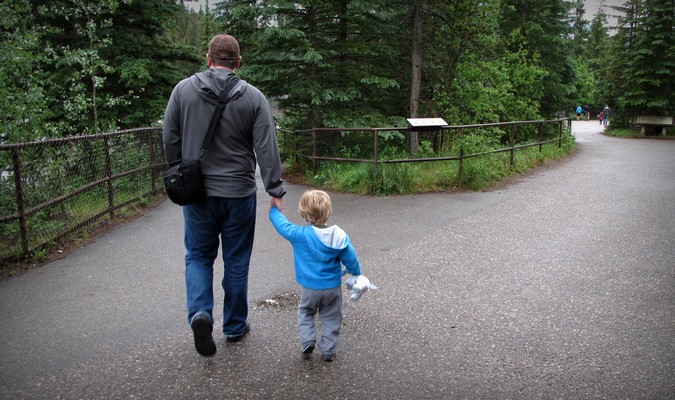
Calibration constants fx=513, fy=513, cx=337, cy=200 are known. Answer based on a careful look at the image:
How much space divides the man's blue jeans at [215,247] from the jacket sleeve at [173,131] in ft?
1.32

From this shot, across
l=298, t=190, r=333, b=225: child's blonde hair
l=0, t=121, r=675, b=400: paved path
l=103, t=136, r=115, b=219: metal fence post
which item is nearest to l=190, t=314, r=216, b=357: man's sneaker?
l=0, t=121, r=675, b=400: paved path

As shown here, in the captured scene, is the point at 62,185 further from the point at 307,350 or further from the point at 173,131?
the point at 307,350

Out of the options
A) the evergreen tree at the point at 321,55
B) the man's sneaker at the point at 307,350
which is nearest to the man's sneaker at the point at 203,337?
the man's sneaker at the point at 307,350

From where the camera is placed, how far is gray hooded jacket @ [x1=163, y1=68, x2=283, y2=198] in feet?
11.8

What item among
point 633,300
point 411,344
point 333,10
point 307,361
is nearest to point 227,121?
point 307,361

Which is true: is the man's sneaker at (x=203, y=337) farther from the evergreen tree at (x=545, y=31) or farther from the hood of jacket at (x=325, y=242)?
the evergreen tree at (x=545, y=31)

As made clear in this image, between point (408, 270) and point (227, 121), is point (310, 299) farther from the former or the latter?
point (408, 270)

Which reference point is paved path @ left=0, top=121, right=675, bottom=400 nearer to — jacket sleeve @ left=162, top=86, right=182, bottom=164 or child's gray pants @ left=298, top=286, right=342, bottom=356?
child's gray pants @ left=298, top=286, right=342, bottom=356

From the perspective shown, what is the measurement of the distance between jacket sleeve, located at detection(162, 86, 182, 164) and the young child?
0.82 metres

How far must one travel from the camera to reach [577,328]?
427 cm

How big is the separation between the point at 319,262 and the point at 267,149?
0.89m

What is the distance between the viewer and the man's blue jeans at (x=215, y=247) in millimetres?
3688

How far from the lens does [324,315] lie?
377cm

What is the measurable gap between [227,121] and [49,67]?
14692 millimetres
